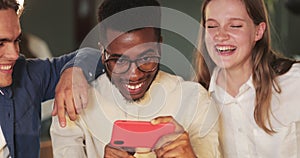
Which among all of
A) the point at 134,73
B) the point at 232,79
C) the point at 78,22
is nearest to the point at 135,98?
the point at 134,73

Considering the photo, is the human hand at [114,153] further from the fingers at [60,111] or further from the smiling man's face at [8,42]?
the smiling man's face at [8,42]

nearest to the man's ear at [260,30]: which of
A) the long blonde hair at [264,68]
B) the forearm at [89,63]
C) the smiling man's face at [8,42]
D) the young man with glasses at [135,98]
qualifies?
the long blonde hair at [264,68]

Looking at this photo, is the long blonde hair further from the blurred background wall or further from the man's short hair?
the man's short hair

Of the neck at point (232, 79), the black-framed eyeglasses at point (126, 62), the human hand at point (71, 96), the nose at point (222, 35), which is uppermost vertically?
the nose at point (222, 35)

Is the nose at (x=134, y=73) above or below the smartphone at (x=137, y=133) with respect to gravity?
above

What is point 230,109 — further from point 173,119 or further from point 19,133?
point 19,133

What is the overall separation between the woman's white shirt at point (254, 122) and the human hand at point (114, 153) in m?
0.15

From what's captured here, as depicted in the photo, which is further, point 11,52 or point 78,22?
point 78,22

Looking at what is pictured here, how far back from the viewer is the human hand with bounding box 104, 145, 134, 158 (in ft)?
2.76

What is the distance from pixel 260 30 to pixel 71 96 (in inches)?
11.7

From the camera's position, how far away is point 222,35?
832 millimetres

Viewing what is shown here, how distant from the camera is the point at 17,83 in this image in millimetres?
912

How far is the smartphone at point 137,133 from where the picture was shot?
829 mm

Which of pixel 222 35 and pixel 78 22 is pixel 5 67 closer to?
pixel 222 35
